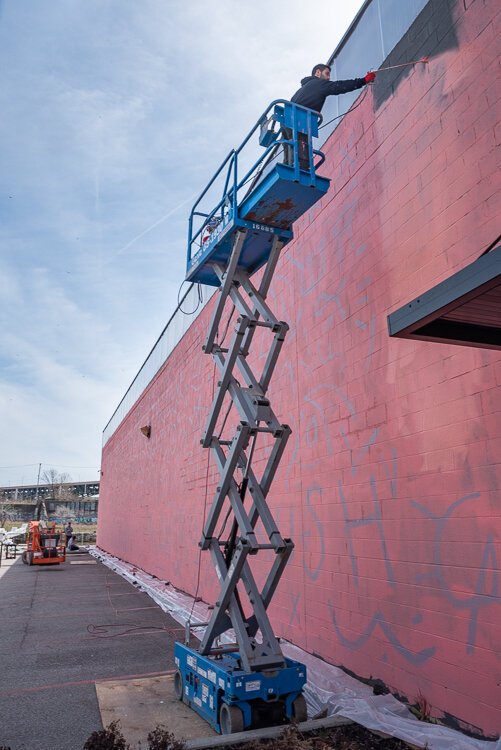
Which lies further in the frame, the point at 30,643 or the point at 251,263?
the point at 30,643

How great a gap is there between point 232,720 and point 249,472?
196 cm

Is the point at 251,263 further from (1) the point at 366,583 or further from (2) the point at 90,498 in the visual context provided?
(2) the point at 90,498

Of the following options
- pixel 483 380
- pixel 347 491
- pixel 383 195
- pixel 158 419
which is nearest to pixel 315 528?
pixel 347 491

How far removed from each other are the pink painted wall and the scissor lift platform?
0.97 m

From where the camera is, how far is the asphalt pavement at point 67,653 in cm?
483

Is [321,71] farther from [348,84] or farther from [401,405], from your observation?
[401,405]

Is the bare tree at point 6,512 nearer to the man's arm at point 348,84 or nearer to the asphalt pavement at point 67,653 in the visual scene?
the asphalt pavement at point 67,653

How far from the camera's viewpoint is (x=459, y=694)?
4137 mm

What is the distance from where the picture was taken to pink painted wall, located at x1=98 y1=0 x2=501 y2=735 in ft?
13.7

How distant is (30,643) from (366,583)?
5557 millimetres

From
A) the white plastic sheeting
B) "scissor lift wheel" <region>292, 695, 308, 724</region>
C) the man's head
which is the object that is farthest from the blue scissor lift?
the man's head

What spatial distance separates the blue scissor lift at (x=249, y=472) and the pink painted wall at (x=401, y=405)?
101cm

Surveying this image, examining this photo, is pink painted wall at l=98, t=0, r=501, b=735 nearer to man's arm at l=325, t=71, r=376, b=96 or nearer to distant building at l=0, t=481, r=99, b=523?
man's arm at l=325, t=71, r=376, b=96

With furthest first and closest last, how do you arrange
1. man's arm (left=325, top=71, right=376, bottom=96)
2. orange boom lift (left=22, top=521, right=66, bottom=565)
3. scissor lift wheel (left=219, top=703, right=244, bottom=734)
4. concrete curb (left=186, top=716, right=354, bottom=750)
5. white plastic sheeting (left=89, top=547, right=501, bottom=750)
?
orange boom lift (left=22, top=521, right=66, bottom=565) < man's arm (left=325, top=71, right=376, bottom=96) < scissor lift wheel (left=219, top=703, right=244, bottom=734) < white plastic sheeting (left=89, top=547, right=501, bottom=750) < concrete curb (left=186, top=716, right=354, bottom=750)
